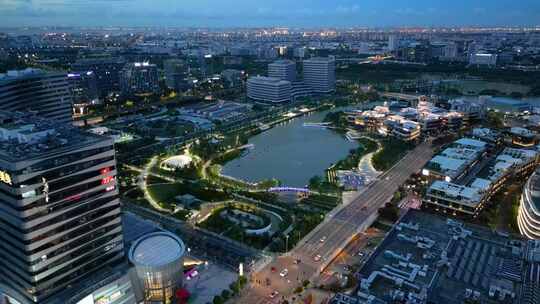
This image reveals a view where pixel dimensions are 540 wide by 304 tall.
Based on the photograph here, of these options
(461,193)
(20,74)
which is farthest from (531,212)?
(20,74)

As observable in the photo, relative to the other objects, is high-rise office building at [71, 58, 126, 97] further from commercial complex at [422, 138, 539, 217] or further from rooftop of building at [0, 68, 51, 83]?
commercial complex at [422, 138, 539, 217]

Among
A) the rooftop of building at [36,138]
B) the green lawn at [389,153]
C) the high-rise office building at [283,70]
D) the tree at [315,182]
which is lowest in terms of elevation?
the tree at [315,182]

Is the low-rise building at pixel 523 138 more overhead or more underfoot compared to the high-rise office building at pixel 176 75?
more underfoot

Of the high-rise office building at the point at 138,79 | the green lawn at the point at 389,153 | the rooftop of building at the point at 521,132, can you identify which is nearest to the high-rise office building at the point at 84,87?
the high-rise office building at the point at 138,79

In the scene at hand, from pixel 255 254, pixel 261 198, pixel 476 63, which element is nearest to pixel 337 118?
pixel 261 198

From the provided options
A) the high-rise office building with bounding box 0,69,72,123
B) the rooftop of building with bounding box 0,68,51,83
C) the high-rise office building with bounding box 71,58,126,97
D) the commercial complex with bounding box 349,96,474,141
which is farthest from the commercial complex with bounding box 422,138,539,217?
the high-rise office building with bounding box 71,58,126,97

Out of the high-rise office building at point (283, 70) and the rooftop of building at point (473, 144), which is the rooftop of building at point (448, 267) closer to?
the rooftop of building at point (473, 144)

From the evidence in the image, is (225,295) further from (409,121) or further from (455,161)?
(409,121)
